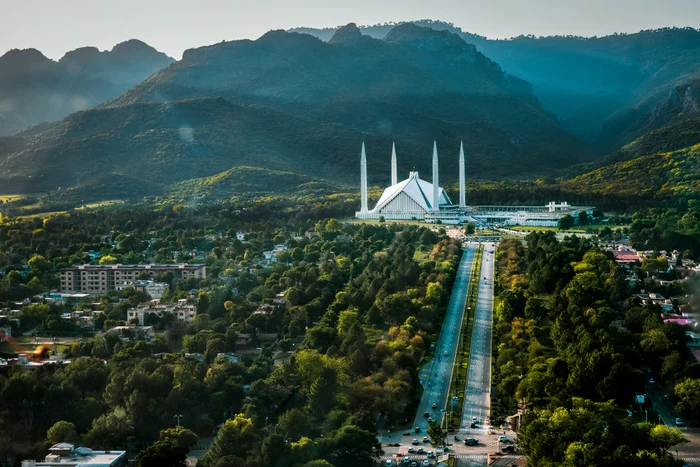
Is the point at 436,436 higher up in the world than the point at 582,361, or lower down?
lower down

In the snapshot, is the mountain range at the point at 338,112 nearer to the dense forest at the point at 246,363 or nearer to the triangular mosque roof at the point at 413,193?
the triangular mosque roof at the point at 413,193

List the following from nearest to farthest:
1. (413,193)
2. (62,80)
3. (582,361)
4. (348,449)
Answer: (348,449) < (582,361) < (413,193) < (62,80)

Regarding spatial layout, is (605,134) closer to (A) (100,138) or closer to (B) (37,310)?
(A) (100,138)

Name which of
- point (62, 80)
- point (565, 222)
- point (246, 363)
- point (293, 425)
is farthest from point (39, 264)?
point (62, 80)

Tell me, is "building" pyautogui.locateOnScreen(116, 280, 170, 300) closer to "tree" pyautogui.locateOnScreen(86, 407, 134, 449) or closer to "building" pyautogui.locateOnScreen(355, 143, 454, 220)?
"tree" pyautogui.locateOnScreen(86, 407, 134, 449)

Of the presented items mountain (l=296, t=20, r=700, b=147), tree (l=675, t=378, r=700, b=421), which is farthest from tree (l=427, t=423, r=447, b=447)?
mountain (l=296, t=20, r=700, b=147)

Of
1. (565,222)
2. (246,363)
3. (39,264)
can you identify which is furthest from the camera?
(565,222)

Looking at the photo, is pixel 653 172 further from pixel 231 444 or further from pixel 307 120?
pixel 231 444
